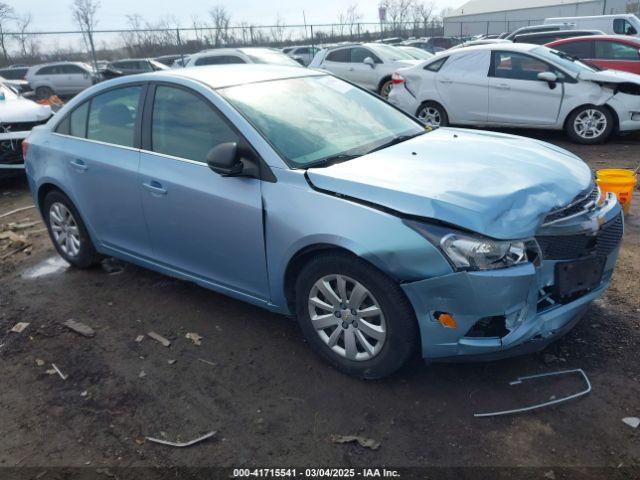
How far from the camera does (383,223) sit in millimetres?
2723

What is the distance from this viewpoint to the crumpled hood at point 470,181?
267 cm

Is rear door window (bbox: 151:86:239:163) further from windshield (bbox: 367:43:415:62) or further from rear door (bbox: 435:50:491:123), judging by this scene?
windshield (bbox: 367:43:415:62)

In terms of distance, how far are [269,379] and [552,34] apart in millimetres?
14927

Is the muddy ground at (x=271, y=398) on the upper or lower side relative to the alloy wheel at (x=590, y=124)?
lower

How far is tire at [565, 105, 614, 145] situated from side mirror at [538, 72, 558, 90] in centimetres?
54

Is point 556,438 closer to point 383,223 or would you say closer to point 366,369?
point 366,369

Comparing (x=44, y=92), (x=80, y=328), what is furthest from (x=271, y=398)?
(x=44, y=92)

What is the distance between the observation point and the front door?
3290 millimetres

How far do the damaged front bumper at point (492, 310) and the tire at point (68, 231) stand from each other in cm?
314

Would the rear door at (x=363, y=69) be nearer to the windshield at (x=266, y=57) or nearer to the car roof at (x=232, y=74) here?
the windshield at (x=266, y=57)

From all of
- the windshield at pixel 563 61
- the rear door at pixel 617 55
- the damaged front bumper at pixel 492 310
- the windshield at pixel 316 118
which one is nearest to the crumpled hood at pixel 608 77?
the windshield at pixel 563 61

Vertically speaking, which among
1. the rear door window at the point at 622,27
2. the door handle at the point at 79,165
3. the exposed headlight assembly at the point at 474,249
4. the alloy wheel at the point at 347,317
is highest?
the rear door window at the point at 622,27

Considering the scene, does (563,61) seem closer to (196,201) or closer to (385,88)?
(385,88)

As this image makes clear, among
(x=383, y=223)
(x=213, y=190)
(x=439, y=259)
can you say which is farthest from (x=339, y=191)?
(x=213, y=190)
